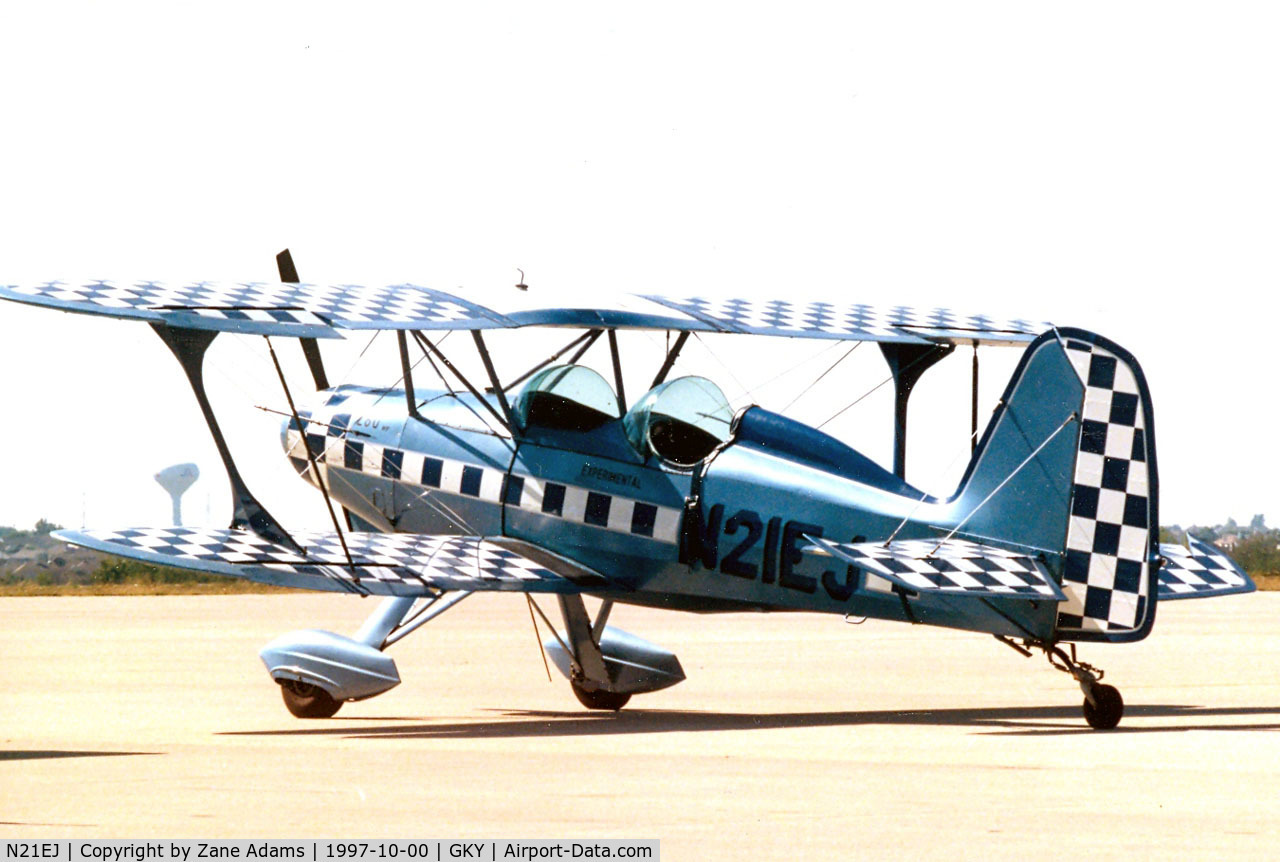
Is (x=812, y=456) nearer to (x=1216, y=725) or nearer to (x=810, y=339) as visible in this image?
(x=810, y=339)

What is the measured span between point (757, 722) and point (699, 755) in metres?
2.79

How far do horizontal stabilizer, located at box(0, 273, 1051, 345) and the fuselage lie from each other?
111 centimetres

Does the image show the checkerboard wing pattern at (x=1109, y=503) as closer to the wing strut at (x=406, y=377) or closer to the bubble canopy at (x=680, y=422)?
the bubble canopy at (x=680, y=422)

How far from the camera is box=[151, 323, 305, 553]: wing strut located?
1517 centimetres

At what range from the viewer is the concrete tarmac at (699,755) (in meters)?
9.50

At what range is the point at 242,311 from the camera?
14.8 m

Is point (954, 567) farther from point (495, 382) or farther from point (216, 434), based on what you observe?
point (216, 434)

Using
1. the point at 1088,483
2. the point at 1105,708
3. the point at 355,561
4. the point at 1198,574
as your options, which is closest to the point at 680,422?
the point at 355,561

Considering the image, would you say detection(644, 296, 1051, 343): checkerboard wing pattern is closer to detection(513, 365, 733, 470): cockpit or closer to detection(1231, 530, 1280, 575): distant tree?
detection(513, 365, 733, 470): cockpit

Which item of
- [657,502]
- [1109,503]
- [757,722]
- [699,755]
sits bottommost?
[757,722]

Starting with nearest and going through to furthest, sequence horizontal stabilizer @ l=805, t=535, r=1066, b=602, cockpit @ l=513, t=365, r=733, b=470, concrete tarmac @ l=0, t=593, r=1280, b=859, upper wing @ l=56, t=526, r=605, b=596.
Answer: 1. concrete tarmac @ l=0, t=593, r=1280, b=859
2. horizontal stabilizer @ l=805, t=535, r=1066, b=602
3. upper wing @ l=56, t=526, r=605, b=596
4. cockpit @ l=513, t=365, r=733, b=470

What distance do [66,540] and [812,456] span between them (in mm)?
5461

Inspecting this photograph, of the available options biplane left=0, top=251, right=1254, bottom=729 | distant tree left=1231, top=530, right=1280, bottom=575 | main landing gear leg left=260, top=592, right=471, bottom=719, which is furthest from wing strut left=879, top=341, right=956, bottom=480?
distant tree left=1231, top=530, right=1280, bottom=575

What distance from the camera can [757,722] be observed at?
15.8 m
